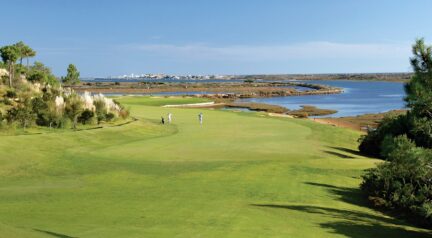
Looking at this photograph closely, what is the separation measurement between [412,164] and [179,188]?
9.33 meters

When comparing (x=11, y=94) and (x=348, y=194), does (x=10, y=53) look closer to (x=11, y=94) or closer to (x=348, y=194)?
(x=11, y=94)

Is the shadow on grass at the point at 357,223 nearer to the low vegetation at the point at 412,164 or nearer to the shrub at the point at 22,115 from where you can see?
the low vegetation at the point at 412,164

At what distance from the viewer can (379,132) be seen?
3575cm

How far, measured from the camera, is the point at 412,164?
12.9 metres

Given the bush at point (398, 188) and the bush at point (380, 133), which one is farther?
the bush at point (380, 133)

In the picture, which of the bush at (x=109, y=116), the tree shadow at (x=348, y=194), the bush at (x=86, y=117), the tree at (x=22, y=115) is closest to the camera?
the tree shadow at (x=348, y=194)

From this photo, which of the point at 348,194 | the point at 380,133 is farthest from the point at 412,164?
the point at 380,133

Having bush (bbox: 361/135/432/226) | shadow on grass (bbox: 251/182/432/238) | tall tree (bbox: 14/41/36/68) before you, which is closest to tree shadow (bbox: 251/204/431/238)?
shadow on grass (bbox: 251/182/432/238)

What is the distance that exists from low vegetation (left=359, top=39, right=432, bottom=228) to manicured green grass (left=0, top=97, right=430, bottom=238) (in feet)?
3.24

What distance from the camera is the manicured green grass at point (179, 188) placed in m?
13.2

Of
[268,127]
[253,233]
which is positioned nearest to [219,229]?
[253,233]

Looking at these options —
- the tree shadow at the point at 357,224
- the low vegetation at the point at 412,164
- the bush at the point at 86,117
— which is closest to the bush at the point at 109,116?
the bush at the point at 86,117

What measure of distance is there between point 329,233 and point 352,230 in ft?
3.82

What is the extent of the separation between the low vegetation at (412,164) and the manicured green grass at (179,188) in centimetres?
99
